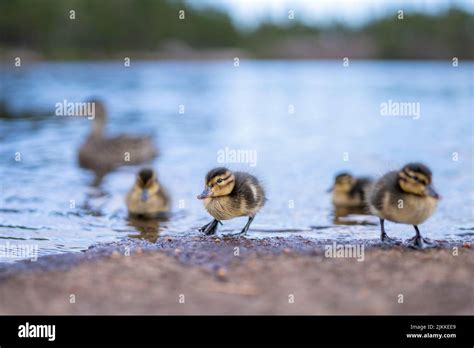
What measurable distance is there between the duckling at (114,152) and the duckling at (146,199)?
344 centimetres

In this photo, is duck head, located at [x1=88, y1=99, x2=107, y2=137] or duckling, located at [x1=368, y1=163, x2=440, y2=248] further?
duck head, located at [x1=88, y1=99, x2=107, y2=137]

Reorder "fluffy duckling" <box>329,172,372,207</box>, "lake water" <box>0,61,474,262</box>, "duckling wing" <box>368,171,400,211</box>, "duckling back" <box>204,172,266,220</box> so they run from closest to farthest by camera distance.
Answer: "duckling wing" <box>368,171,400,211</box>
"duckling back" <box>204,172,266,220</box>
"lake water" <box>0,61,474,262</box>
"fluffy duckling" <box>329,172,372,207</box>

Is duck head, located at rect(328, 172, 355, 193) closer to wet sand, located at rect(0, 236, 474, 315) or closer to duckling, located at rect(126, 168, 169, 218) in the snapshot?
duckling, located at rect(126, 168, 169, 218)

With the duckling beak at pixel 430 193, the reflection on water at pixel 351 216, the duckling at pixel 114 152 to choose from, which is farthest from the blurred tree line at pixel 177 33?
the duckling beak at pixel 430 193

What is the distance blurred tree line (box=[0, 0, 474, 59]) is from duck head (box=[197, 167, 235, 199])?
4994cm

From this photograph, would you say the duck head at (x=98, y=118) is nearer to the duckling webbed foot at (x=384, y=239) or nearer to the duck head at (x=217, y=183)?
the duck head at (x=217, y=183)

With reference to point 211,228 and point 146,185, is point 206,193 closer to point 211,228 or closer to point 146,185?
point 211,228

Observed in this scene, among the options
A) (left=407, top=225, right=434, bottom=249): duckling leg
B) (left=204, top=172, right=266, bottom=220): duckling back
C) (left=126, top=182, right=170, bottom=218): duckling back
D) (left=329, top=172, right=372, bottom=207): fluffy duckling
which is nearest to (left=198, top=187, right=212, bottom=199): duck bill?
(left=204, top=172, right=266, bottom=220): duckling back

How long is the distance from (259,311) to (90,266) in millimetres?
1493

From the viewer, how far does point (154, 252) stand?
5324mm

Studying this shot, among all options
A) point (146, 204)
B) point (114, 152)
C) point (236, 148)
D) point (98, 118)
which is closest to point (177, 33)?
point (98, 118)

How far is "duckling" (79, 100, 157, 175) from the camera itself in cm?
1149

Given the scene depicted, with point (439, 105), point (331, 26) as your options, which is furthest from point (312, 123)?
point (331, 26)

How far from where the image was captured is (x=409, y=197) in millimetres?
Answer: 5387
